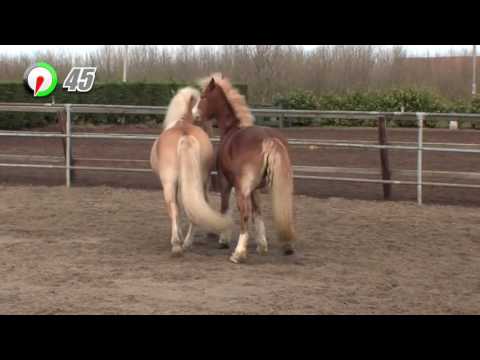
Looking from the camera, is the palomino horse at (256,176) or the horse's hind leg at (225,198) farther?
the horse's hind leg at (225,198)

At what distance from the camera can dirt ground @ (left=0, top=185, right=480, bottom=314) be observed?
14.4ft

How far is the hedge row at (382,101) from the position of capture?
2267 centimetres

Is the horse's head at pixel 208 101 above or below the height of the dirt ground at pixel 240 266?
above

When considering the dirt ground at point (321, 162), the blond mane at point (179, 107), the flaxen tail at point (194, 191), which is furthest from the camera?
the dirt ground at point (321, 162)

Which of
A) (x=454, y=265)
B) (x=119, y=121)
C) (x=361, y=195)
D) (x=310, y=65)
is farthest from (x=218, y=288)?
(x=310, y=65)

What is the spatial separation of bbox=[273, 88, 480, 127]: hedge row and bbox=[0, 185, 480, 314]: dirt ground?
579 inches

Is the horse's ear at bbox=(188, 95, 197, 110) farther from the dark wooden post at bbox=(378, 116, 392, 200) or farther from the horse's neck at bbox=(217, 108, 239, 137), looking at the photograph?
the dark wooden post at bbox=(378, 116, 392, 200)

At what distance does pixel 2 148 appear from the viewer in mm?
14523

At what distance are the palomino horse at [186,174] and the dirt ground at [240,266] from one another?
351 mm

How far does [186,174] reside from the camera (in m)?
5.73

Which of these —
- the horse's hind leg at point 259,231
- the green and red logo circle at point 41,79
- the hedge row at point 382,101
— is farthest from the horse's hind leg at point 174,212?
the green and red logo circle at point 41,79

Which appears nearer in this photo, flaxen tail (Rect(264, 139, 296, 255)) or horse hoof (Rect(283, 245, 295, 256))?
flaxen tail (Rect(264, 139, 296, 255))

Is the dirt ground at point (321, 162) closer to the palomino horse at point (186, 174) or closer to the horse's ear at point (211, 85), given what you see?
Answer: the horse's ear at point (211, 85)

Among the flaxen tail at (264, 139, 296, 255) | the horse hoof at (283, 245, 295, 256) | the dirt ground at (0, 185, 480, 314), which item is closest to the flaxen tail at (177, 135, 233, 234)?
the dirt ground at (0, 185, 480, 314)
